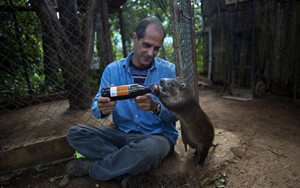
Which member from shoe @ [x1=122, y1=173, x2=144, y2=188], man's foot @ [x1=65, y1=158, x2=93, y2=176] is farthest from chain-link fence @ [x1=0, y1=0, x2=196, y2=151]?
shoe @ [x1=122, y1=173, x2=144, y2=188]

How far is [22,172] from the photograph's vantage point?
290cm

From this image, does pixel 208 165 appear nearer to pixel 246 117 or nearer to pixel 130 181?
pixel 130 181

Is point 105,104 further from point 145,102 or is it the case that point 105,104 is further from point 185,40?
point 185,40

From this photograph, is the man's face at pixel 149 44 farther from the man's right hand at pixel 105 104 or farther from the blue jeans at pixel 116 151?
the blue jeans at pixel 116 151

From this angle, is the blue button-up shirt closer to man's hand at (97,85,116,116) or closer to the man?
the man

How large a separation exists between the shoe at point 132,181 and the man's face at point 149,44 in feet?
4.84

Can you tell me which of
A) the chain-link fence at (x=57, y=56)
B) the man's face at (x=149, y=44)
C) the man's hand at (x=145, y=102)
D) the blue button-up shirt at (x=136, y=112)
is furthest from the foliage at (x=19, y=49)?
the man's hand at (x=145, y=102)

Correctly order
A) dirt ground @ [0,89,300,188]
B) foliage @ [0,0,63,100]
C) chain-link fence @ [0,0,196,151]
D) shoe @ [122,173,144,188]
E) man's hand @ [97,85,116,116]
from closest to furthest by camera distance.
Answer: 1. man's hand @ [97,85,116,116]
2. shoe @ [122,173,144,188]
3. dirt ground @ [0,89,300,188]
4. chain-link fence @ [0,0,196,151]
5. foliage @ [0,0,63,100]

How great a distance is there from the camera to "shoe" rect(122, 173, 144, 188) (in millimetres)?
2350

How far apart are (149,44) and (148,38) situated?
0.08m

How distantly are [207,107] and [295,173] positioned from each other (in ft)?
11.1

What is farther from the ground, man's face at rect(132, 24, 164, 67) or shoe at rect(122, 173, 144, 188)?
man's face at rect(132, 24, 164, 67)

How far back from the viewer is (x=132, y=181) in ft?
7.81

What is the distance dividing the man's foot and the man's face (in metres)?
1.53
